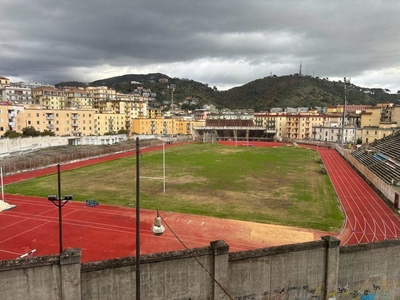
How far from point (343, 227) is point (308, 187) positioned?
14.4 meters

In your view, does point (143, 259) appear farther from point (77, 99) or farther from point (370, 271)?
point (77, 99)

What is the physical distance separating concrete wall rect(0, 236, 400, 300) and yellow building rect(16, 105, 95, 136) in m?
86.8

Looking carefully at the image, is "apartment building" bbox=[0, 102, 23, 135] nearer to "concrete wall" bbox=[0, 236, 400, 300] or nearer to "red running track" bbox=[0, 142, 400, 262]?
"red running track" bbox=[0, 142, 400, 262]

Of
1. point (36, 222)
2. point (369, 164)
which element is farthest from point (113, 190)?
point (369, 164)

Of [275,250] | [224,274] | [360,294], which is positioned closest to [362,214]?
[360,294]

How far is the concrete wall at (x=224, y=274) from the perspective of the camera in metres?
10.3

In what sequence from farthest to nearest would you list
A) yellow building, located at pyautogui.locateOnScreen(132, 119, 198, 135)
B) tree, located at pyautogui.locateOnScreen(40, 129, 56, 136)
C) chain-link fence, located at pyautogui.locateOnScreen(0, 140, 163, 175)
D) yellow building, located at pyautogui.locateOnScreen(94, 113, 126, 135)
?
yellow building, located at pyautogui.locateOnScreen(132, 119, 198, 135), yellow building, located at pyautogui.locateOnScreen(94, 113, 126, 135), tree, located at pyautogui.locateOnScreen(40, 129, 56, 136), chain-link fence, located at pyautogui.locateOnScreen(0, 140, 163, 175)

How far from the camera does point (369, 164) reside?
4703 centimetres

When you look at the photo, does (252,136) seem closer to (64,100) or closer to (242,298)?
(64,100)

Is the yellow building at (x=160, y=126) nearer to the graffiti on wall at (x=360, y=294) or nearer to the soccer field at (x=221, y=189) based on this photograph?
the soccer field at (x=221, y=189)

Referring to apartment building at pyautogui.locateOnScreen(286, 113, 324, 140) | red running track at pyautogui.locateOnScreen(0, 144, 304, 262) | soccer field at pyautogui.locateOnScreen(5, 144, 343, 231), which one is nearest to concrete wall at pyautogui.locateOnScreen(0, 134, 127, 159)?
soccer field at pyautogui.locateOnScreen(5, 144, 343, 231)

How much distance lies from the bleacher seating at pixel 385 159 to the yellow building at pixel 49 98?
11960cm

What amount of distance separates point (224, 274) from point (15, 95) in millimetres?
152498

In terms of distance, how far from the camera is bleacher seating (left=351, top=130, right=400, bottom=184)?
3709 cm
